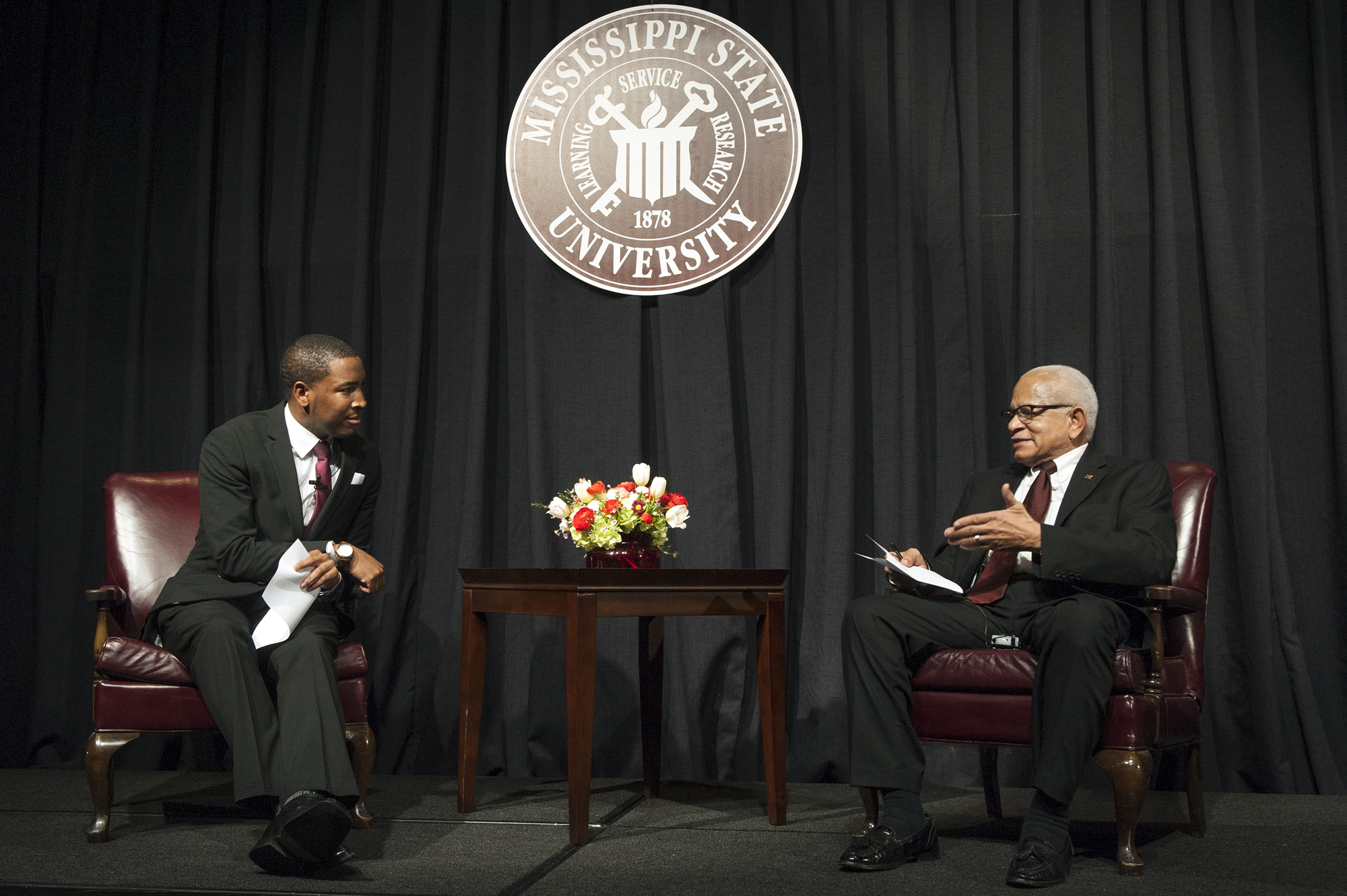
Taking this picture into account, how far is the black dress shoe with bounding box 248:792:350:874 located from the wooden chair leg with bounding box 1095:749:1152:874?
5.05 feet

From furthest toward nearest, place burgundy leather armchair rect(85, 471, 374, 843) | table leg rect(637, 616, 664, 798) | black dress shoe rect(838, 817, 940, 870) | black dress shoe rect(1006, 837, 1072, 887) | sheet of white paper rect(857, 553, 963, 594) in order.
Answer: table leg rect(637, 616, 664, 798)
burgundy leather armchair rect(85, 471, 374, 843)
sheet of white paper rect(857, 553, 963, 594)
black dress shoe rect(838, 817, 940, 870)
black dress shoe rect(1006, 837, 1072, 887)

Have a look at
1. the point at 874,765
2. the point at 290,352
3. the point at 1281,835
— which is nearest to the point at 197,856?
the point at 290,352

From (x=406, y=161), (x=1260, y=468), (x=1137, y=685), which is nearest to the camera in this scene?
(x=1137, y=685)

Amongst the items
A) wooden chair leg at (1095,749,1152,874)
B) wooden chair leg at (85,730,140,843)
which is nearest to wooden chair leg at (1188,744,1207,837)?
wooden chair leg at (1095,749,1152,874)

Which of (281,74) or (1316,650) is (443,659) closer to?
(281,74)

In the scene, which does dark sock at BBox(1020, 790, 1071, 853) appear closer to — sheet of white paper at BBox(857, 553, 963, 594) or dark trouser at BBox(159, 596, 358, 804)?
sheet of white paper at BBox(857, 553, 963, 594)

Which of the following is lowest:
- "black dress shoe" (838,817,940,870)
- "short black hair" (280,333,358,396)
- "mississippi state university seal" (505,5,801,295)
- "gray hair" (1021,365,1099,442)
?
"black dress shoe" (838,817,940,870)

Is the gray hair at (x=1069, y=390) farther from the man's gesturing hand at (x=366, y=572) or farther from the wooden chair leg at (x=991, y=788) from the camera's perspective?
the man's gesturing hand at (x=366, y=572)

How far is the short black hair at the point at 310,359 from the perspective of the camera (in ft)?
9.21

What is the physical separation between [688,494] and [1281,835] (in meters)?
1.87

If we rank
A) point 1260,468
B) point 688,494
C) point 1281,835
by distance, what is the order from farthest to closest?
point 688,494 < point 1260,468 < point 1281,835

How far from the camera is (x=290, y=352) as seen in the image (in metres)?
2.84

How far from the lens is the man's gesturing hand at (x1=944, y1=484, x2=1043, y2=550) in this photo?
241 cm

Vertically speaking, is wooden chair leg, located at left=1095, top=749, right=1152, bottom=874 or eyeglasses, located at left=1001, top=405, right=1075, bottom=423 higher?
eyeglasses, located at left=1001, top=405, right=1075, bottom=423
